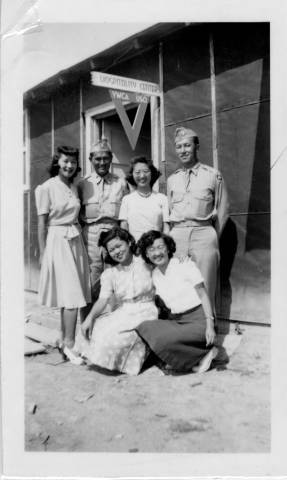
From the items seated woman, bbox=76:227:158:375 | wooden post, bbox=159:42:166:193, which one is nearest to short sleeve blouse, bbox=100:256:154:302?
seated woman, bbox=76:227:158:375

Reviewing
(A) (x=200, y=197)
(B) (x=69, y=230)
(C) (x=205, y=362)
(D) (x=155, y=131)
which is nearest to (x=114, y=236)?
(B) (x=69, y=230)

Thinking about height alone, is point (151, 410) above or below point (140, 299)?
below

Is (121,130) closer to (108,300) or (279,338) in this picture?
(108,300)

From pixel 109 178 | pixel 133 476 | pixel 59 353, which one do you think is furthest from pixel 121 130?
pixel 133 476

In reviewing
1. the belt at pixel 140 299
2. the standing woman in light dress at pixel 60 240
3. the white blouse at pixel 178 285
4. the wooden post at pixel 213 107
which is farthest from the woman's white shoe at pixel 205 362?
the wooden post at pixel 213 107

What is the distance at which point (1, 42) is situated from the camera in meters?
2.13

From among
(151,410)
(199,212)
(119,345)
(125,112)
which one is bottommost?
(151,410)

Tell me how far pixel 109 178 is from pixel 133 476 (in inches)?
71.6

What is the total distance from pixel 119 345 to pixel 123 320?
0.16 metres

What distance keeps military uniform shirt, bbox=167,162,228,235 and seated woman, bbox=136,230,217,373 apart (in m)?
0.29

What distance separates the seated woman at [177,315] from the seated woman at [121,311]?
0.24 feet

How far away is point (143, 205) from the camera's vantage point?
2785 millimetres

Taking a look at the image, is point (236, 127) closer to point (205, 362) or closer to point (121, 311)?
point (121, 311)

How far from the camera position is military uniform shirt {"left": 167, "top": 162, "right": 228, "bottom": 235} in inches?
109
